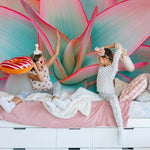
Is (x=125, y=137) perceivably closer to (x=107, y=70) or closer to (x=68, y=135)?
(x=68, y=135)

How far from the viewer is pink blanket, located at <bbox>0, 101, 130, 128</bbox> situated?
78.3 inches

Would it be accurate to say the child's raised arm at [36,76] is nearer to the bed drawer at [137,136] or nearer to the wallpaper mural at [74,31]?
the wallpaper mural at [74,31]

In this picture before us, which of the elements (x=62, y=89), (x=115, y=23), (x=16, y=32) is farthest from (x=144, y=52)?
(x=16, y=32)

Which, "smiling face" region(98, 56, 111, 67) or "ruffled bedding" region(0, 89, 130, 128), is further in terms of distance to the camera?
"smiling face" region(98, 56, 111, 67)

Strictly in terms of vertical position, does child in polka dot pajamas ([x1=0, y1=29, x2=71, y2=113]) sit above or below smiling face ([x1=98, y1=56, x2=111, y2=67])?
below

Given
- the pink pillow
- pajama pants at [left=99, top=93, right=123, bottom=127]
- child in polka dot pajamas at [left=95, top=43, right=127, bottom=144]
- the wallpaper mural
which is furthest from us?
the wallpaper mural

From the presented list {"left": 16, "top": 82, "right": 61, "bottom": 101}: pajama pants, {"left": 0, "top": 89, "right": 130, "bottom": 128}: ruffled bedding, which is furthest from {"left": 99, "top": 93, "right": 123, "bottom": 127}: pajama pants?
{"left": 16, "top": 82, "right": 61, "bottom": 101}: pajama pants

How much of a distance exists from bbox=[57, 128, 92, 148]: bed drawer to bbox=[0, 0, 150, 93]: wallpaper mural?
78cm

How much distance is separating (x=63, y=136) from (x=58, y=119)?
19 cm

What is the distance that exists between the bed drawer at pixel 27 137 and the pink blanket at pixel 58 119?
0.28 feet

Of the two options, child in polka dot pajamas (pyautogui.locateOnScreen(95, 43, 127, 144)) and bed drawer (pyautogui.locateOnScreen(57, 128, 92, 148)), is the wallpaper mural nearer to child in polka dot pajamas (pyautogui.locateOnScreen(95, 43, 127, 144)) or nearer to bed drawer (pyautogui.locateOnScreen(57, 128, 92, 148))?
child in polka dot pajamas (pyautogui.locateOnScreen(95, 43, 127, 144))

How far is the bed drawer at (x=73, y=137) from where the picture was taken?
203 cm

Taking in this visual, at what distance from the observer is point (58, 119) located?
1989 mm

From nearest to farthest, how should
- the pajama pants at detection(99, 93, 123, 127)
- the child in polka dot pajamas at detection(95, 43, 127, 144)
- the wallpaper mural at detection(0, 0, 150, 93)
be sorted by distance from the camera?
1. the pajama pants at detection(99, 93, 123, 127)
2. the child in polka dot pajamas at detection(95, 43, 127, 144)
3. the wallpaper mural at detection(0, 0, 150, 93)
